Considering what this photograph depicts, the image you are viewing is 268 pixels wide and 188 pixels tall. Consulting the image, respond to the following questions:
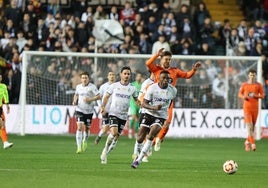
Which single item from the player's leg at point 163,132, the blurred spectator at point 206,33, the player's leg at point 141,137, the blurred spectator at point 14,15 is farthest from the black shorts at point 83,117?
the blurred spectator at point 206,33

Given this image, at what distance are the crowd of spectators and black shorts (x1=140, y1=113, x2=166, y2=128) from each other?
13293 mm

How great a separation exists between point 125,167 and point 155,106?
1.46 meters

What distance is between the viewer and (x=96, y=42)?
1356 inches

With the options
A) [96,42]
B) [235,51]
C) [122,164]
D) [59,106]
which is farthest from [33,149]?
[235,51]

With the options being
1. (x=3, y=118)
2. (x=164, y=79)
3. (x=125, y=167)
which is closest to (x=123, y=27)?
(x=3, y=118)

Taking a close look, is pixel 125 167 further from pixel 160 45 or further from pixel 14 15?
pixel 14 15

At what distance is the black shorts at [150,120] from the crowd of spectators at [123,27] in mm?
13293

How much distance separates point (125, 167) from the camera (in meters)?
19.4

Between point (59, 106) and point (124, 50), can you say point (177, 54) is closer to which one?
point (124, 50)

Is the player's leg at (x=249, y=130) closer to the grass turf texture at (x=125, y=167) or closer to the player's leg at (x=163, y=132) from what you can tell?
the grass turf texture at (x=125, y=167)

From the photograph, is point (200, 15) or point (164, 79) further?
point (200, 15)

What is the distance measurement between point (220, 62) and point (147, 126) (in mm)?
15009

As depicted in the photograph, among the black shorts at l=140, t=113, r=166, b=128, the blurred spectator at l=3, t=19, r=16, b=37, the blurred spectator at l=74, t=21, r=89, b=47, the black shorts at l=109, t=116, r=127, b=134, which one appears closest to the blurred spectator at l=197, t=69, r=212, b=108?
the blurred spectator at l=74, t=21, r=89, b=47

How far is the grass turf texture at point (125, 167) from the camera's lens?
52.6 feet
